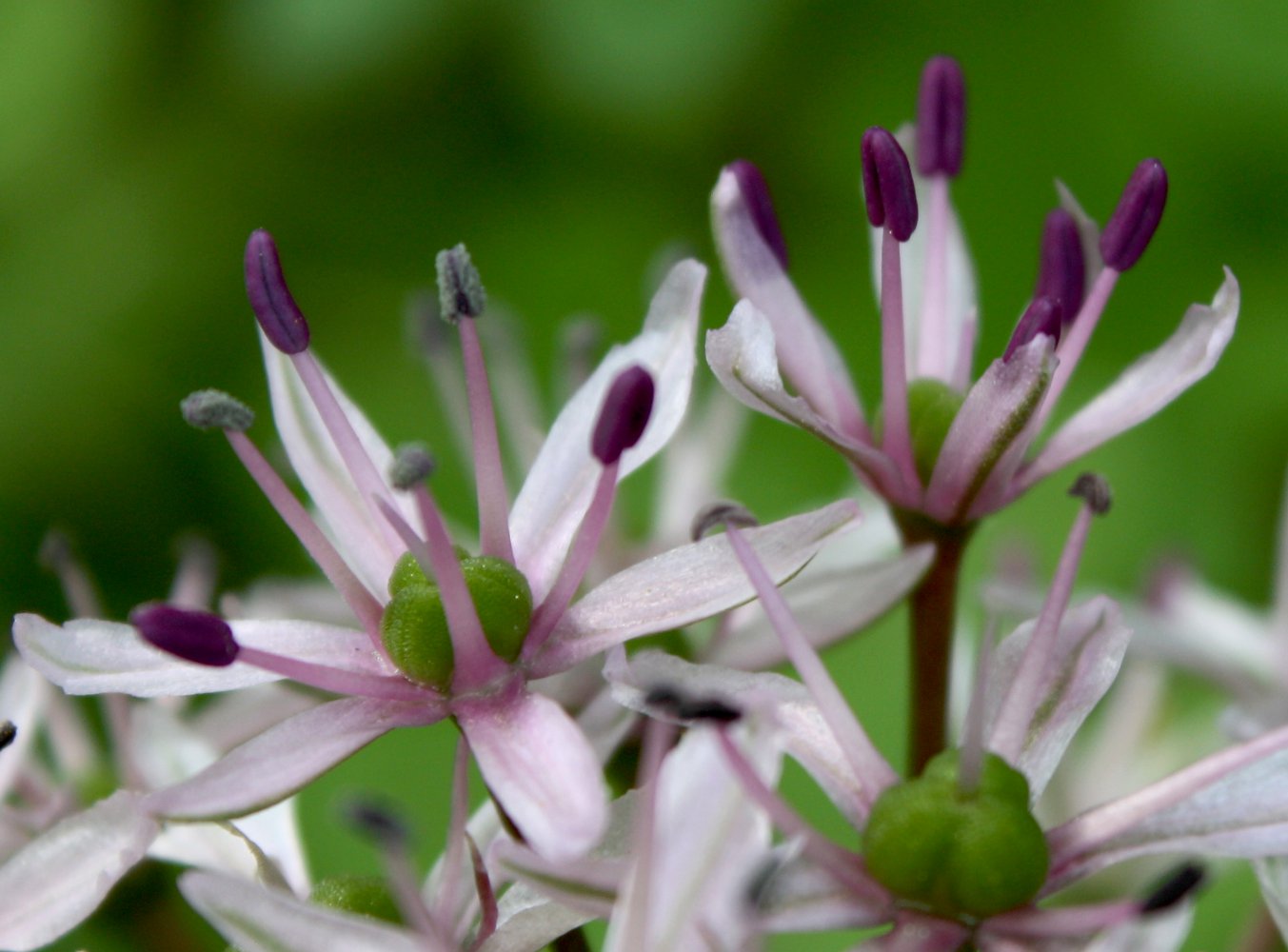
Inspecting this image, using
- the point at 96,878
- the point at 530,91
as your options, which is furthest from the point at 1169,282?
the point at 96,878

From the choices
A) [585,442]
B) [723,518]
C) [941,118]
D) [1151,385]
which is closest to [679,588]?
[723,518]

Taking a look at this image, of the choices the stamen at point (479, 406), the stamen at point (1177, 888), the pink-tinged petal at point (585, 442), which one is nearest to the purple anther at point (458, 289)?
the stamen at point (479, 406)

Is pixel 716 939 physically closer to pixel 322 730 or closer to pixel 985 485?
pixel 322 730

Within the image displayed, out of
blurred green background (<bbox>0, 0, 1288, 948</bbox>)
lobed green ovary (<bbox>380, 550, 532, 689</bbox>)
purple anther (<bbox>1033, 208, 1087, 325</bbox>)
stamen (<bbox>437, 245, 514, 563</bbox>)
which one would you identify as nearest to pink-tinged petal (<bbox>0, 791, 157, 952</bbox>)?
lobed green ovary (<bbox>380, 550, 532, 689</bbox>)

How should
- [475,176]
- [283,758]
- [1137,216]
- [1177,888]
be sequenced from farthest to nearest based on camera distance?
[475,176] < [1137,216] < [283,758] < [1177,888]

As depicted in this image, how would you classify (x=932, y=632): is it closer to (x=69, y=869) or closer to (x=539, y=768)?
(x=539, y=768)

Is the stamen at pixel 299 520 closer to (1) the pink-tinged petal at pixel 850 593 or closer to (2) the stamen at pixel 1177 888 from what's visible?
(1) the pink-tinged petal at pixel 850 593
